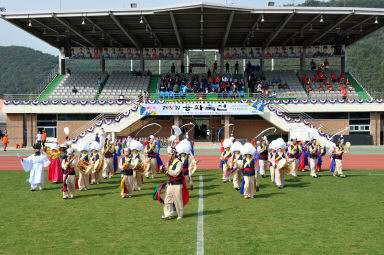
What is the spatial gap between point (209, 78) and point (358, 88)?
659 inches

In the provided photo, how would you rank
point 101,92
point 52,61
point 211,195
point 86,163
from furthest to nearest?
point 52,61 → point 101,92 → point 86,163 → point 211,195

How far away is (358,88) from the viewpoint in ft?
127

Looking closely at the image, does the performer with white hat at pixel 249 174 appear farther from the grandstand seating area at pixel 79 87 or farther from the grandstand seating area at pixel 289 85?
the grandstand seating area at pixel 79 87

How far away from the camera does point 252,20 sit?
34.9 meters

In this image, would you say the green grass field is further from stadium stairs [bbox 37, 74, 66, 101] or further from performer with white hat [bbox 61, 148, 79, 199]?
stadium stairs [bbox 37, 74, 66, 101]

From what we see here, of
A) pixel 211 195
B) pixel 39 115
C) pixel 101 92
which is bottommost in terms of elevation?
pixel 211 195

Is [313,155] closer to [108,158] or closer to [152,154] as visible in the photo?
[152,154]

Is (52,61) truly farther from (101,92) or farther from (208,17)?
(208,17)

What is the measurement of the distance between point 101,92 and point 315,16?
948 inches

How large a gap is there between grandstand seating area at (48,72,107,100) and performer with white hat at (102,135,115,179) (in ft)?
76.6

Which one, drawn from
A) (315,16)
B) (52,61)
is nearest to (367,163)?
(315,16)

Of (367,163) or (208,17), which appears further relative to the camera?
(208,17)

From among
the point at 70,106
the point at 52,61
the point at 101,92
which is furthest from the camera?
the point at 52,61

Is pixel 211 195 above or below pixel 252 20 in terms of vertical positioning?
below
